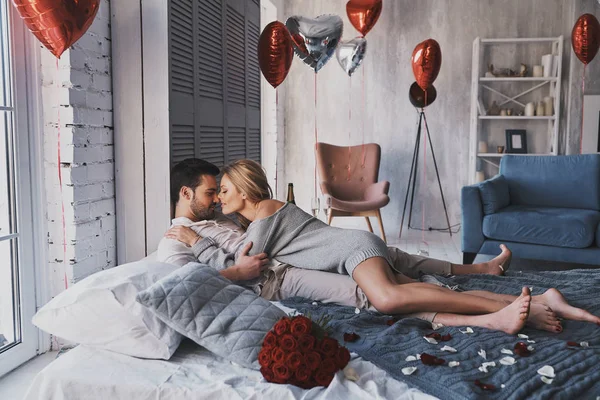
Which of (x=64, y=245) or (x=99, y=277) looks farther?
(x=64, y=245)

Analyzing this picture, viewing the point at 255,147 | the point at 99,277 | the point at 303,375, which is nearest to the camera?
the point at 303,375

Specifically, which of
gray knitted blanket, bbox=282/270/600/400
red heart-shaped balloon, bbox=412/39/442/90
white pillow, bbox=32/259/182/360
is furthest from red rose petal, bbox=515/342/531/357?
red heart-shaped balloon, bbox=412/39/442/90

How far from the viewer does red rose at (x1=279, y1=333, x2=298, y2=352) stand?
165cm

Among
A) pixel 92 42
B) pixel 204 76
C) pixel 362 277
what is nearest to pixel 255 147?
pixel 204 76

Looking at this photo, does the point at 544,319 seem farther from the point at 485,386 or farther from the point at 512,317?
the point at 485,386

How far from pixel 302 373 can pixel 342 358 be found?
14 centimetres

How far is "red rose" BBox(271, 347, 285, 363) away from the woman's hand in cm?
108

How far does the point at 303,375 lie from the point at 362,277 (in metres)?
0.76

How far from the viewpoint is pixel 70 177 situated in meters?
2.64

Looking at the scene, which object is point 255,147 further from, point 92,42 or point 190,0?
point 92,42

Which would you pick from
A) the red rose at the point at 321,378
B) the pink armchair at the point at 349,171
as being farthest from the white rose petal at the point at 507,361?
the pink armchair at the point at 349,171

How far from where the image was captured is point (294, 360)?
1.62 meters

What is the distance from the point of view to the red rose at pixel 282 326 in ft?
5.61

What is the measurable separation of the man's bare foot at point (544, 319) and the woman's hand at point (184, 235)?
4.61 feet
